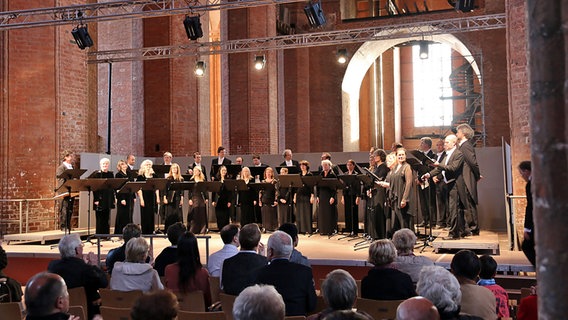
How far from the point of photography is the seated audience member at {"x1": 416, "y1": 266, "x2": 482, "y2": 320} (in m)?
3.76

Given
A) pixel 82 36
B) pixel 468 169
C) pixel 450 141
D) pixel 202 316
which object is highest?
pixel 82 36

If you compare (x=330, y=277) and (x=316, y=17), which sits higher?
(x=316, y=17)

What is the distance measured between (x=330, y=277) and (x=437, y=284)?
0.62 meters

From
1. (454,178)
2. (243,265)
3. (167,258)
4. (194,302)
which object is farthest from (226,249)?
(454,178)

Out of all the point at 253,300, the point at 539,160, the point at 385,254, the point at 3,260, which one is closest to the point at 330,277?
the point at 253,300

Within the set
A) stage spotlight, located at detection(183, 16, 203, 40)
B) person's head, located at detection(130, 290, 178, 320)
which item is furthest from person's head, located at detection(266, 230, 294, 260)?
stage spotlight, located at detection(183, 16, 203, 40)

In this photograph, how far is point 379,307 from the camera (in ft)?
14.9

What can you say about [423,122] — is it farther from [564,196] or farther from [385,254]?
[564,196]

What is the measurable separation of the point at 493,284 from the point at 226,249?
7.93ft

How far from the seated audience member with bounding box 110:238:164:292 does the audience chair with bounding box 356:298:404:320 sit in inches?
71.2

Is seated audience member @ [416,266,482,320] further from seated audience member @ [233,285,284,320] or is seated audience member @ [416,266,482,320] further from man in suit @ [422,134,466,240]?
man in suit @ [422,134,466,240]

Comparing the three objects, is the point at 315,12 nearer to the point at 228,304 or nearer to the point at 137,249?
the point at 137,249

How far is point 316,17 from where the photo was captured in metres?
12.7

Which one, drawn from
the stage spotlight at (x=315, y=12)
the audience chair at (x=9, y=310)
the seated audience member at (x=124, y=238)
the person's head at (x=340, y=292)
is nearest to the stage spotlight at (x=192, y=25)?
the stage spotlight at (x=315, y=12)
